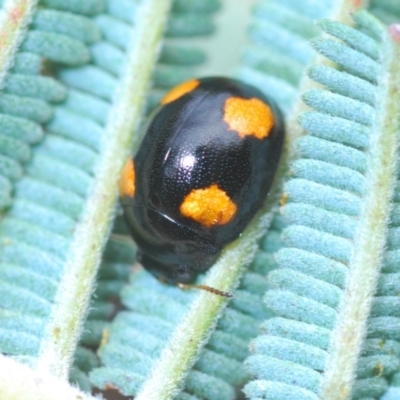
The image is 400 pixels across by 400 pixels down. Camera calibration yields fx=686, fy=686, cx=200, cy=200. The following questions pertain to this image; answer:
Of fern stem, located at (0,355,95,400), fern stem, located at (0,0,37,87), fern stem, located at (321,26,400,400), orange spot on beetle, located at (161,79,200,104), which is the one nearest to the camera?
fern stem, located at (321,26,400,400)

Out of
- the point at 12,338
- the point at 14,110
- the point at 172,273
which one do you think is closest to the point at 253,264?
the point at 172,273

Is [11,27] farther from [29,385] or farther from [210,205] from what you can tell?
[29,385]

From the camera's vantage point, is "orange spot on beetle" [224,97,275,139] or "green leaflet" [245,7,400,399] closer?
"green leaflet" [245,7,400,399]

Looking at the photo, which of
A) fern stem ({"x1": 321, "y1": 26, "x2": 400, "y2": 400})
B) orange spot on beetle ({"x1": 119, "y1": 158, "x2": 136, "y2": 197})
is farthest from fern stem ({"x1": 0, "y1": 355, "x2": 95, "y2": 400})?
fern stem ({"x1": 321, "y1": 26, "x2": 400, "y2": 400})

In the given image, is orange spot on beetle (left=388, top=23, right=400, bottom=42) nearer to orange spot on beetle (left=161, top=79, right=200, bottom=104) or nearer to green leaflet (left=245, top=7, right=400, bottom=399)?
green leaflet (left=245, top=7, right=400, bottom=399)

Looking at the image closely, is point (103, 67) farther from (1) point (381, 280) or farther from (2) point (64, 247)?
(1) point (381, 280)

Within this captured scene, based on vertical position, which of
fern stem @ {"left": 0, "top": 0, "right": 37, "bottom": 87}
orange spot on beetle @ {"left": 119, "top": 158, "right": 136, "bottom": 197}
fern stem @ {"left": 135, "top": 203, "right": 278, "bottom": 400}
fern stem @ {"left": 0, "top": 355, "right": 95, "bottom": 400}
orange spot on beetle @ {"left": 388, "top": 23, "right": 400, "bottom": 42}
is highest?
orange spot on beetle @ {"left": 388, "top": 23, "right": 400, "bottom": 42}
